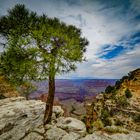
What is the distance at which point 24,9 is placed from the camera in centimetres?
2095

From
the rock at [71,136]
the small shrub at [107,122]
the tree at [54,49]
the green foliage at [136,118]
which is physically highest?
the tree at [54,49]

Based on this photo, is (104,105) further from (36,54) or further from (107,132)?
(36,54)

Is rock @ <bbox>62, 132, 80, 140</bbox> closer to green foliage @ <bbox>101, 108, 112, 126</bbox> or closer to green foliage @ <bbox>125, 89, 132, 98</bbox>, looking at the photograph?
green foliage @ <bbox>101, 108, 112, 126</bbox>

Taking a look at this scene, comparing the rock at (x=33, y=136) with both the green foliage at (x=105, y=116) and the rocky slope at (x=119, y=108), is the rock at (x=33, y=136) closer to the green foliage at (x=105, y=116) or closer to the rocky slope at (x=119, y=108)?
the rocky slope at (x=119, y=108)

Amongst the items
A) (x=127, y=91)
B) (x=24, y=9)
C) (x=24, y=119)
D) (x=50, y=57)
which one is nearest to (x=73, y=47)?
(x=50, y=57)

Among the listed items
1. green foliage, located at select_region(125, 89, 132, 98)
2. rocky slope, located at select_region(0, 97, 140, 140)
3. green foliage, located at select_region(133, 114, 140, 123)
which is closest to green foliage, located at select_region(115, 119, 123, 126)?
green foliage, located at select_region(133, 114, 140, 123)

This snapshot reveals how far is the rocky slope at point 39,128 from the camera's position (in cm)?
1777

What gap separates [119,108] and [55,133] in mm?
7578

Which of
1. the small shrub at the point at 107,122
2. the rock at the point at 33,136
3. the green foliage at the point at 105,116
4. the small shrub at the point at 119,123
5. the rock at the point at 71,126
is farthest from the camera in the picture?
the green foliage at the point at 105,116

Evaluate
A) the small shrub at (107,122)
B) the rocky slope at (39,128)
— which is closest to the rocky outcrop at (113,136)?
the rocky slope at (39,128)

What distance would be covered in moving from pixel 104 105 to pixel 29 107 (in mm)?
11478

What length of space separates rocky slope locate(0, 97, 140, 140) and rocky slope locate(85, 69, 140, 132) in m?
1.42

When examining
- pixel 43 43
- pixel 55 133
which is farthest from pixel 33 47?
pixel 55 133

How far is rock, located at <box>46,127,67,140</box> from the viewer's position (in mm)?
18678
